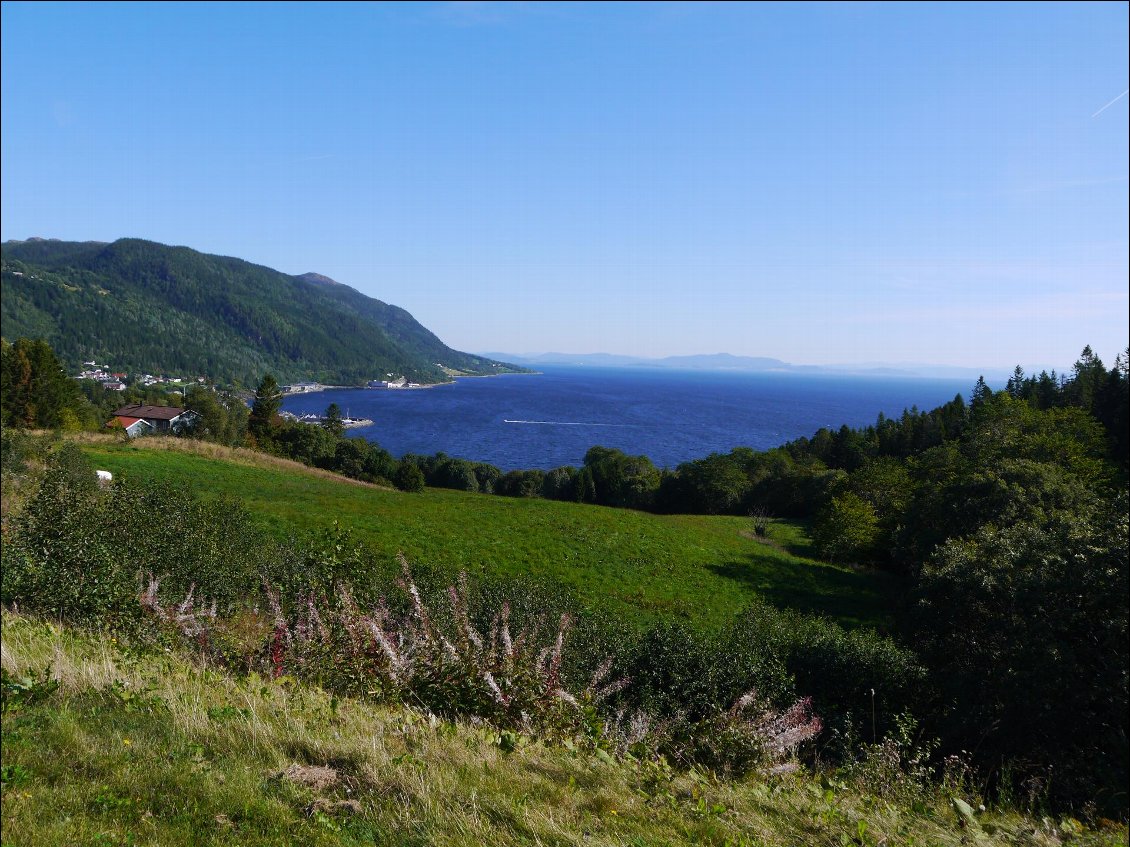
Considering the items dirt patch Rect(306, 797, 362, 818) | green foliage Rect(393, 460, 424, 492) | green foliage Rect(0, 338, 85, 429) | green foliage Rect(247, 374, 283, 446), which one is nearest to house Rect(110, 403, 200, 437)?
green foliage Rect(247, 374, 283, 446)

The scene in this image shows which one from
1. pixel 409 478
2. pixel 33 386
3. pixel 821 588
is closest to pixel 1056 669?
pixel 821 588

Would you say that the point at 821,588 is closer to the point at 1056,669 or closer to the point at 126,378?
the point at 1056,669

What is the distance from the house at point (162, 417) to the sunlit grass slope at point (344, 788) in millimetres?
72356

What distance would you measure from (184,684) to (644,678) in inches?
300

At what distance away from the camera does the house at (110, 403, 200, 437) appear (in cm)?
6883

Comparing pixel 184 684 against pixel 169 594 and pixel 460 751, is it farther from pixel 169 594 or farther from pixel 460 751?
pixel 169 594

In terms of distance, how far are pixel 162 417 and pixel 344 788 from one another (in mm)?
83088

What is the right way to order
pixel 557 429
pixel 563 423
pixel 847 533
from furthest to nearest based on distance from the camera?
1. pixel 563 423
2. pixel 557 429
3. pixel 847 533

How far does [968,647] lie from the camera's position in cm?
1170

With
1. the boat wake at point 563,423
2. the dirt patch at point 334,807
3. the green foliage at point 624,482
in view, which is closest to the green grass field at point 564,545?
the dirt patch at point 334,807

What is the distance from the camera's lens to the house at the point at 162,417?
6883 centimetres

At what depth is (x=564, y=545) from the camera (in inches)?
1003

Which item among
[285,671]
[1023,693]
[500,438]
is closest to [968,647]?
[1023,693]

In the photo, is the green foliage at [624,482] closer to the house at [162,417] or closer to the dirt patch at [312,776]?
the house at [162,417]
